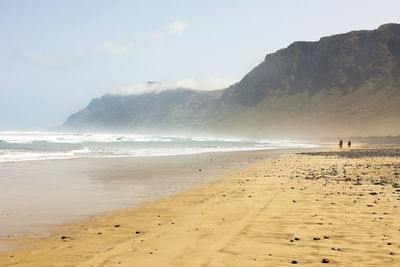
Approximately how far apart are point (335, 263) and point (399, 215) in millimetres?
4344

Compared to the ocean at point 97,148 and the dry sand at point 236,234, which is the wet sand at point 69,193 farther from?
the ocean at point 97,148

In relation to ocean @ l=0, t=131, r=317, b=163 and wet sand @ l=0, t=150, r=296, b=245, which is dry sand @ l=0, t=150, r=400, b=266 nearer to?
wet sand @ l=0, t=150, r=296, b=245

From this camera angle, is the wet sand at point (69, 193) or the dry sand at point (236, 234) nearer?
the dry sand at point (236, 234)

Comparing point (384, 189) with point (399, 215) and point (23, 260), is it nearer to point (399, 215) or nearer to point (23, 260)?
point (399, 215)

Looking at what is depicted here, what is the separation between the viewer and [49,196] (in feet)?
42.6

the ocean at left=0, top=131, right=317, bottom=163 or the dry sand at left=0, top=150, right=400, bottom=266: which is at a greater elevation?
the ocean at left=0, top=131, right=317, bottom=163

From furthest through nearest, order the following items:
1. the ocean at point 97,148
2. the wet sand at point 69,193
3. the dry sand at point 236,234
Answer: the ocean at point 97,148 < the wet sand at point 69,193 < the dry sand at point 236,234

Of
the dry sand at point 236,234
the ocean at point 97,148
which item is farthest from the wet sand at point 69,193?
the ocean at point 97,148

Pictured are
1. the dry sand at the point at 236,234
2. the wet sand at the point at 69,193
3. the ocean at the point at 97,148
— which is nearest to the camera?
the dry sand at the point at 236,234

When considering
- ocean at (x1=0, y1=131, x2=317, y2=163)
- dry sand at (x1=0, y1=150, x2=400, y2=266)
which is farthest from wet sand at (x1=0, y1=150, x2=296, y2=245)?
ocean at (x1=0, y1=131, x2=317, y2=163)

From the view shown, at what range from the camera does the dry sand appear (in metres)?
6.40

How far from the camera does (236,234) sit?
795 centimetres

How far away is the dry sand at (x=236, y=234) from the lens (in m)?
6.40

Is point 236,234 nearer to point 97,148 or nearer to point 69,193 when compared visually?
point 69,193
